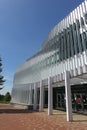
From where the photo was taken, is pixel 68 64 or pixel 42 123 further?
pixel 68 64

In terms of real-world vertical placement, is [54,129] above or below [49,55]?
below

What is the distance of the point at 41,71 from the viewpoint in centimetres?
3108

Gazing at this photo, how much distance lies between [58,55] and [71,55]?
151 inches

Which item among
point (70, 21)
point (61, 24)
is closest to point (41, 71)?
point (61, 24)

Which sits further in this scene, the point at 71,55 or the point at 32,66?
the point at 32,66

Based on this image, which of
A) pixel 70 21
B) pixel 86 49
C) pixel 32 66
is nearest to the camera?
pixel 86 49

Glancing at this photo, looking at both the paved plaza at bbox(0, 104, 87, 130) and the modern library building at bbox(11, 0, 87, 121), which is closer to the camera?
the paved plaza at bbox(0, 104, 87, 130)

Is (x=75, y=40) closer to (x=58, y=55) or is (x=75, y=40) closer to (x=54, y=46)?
(x=58, y=55)

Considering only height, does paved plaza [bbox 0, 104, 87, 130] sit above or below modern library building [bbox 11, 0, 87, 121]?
below

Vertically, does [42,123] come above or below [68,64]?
below

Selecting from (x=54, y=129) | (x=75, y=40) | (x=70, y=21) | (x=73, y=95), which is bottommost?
(x=54, y=129)

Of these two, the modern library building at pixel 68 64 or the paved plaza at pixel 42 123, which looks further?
the modern library building at pixel 68 64

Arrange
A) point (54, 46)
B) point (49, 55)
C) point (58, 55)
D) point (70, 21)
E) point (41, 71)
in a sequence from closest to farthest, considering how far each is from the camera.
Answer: point (70, 21) → point (58, 55) → point (54, 46) → point (49, 55) → point (41, 71)

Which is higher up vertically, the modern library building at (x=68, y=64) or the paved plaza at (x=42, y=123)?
the modern library building at (x=68, y=64)
